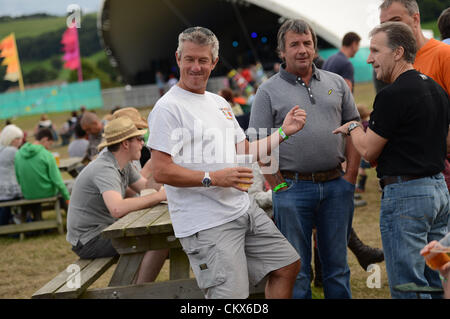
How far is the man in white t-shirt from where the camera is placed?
7.85 feet

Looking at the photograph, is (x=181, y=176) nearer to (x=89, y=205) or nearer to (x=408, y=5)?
(x=89, y=205)

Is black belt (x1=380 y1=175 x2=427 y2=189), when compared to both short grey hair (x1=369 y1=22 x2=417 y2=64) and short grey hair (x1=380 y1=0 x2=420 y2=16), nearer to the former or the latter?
short grey hair (x1=369 y1=22 x2=417 y2=64)

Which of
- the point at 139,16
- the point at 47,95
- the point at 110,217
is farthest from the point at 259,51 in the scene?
the point at 110,217

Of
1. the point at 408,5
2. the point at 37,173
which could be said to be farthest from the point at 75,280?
the point at 37,173

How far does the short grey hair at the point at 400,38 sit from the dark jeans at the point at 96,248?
2427 mm

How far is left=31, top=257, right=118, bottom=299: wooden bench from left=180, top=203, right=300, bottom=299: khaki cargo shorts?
1047mm

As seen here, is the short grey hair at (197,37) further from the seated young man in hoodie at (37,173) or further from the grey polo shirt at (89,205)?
the seated young man in hoodie at (37,173)

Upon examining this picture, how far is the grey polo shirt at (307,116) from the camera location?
3111 millimetres

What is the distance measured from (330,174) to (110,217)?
170cm

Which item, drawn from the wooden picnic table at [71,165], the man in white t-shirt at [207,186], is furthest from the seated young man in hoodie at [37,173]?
the man in white t-shirt at [207,186]

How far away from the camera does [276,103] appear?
315cm

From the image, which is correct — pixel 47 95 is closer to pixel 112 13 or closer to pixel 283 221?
pixel 112 13

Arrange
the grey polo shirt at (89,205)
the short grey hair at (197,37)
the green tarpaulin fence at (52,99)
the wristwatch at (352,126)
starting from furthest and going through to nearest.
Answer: the green tarpaulin fence at (52,99), the grey polo shirt at (89,205), the wristwatch at (352,126), the short grey hair at (197,37)

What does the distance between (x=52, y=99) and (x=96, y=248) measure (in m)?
28.6
